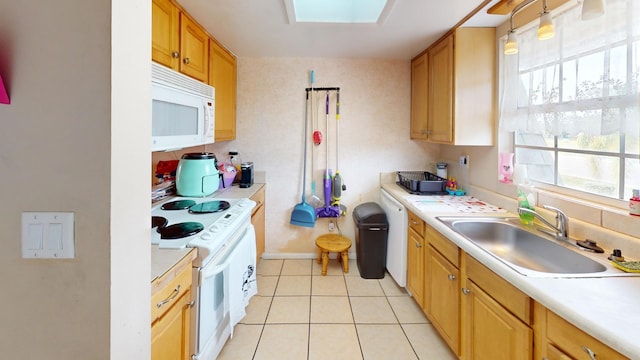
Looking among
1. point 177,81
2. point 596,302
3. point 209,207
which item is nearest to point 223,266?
point 209,207

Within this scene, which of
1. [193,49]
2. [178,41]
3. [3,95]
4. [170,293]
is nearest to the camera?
[3,95]

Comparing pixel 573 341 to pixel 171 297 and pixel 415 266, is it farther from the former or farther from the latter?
pixel 415 266

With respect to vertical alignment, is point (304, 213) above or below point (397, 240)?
above

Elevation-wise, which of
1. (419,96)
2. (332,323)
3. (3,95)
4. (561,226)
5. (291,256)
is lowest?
(332,323)

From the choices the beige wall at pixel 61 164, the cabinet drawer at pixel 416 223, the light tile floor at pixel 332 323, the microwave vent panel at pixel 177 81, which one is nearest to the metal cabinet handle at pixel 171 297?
the beige wall at pixel 61 164

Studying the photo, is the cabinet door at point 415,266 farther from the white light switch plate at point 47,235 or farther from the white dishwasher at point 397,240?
the white light switch plate at point 47,235

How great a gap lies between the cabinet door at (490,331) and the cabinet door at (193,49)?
2.20 metres

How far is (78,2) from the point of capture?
0.70 m

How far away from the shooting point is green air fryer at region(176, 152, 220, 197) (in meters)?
2.38

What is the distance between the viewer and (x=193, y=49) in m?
2.25

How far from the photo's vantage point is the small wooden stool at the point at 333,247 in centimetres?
303

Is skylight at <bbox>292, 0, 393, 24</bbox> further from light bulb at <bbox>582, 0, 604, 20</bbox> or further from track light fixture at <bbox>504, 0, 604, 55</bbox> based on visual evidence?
light bulb at <bbox>582, 0, 604, 20</bbox>

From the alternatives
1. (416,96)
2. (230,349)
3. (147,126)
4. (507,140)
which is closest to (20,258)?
(147,126)

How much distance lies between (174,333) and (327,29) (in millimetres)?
2243
